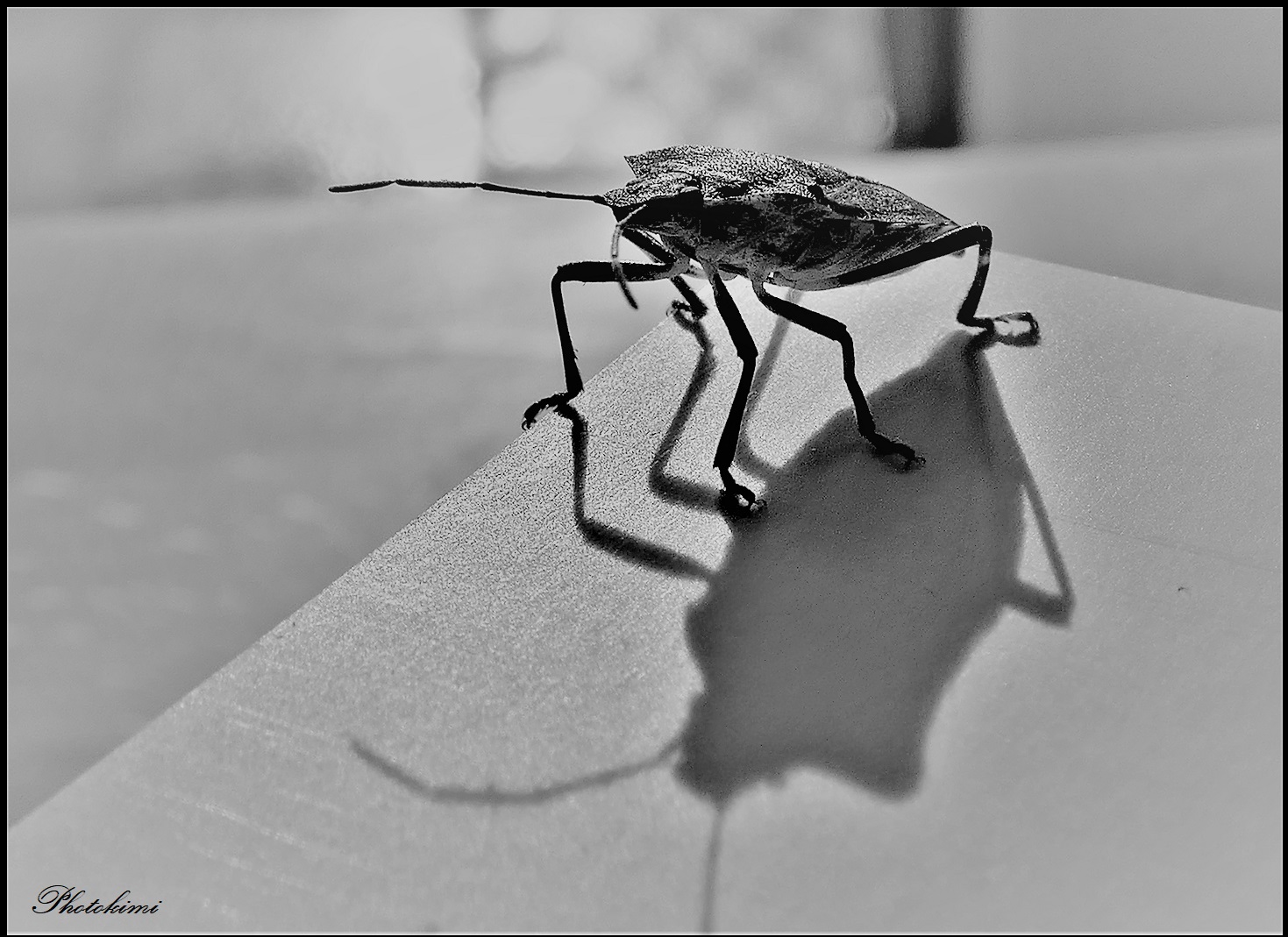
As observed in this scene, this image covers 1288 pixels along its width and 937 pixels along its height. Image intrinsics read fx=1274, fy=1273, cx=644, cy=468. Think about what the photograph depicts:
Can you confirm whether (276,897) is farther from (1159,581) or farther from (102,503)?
(102,503)

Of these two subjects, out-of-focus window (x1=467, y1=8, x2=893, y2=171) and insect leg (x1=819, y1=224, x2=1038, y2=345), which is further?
out-of-focus window (x1=467, y1=8, x2=893, y2=171)

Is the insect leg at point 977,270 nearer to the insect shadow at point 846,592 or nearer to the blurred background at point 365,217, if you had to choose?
the insect shadow at point 846,592

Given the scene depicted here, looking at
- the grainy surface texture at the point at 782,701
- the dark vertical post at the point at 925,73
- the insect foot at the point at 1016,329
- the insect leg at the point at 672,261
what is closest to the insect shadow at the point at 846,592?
the grainy surface texture at the point at 782,701

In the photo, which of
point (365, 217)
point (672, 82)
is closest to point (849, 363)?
point (365, 217)

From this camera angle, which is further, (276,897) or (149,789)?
(149,789)

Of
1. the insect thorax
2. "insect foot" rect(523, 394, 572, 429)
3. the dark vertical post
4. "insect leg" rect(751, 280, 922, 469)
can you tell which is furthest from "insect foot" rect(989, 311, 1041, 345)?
the dark vertical post

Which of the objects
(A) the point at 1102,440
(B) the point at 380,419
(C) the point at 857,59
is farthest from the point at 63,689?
(C) the point at 857,59

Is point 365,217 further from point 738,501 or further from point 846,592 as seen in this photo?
point 846,592

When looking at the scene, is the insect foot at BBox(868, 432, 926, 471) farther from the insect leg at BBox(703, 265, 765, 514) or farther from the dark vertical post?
the dark vertical post
